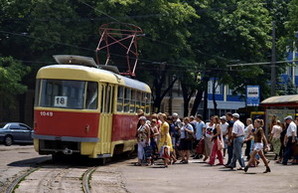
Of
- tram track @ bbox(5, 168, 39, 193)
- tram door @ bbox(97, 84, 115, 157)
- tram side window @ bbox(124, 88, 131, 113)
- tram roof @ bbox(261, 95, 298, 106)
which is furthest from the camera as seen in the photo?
tram roof @ bbox(261, 95, 298, 106)

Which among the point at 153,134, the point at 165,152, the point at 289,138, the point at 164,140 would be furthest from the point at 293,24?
the point at 165,152

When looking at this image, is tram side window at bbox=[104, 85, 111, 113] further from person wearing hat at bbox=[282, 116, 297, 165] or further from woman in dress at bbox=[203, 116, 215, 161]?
person wearing hat at bbox=[282, 116, 297, 165]

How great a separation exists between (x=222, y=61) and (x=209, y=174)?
29150 mm

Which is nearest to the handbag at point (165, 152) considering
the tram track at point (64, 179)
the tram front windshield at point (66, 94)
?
the tram track at point (64, 179)

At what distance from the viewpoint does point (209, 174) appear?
20891 millimetres

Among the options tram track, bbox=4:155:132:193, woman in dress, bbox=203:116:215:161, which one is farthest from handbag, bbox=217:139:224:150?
tram track, bbox=4:155:132:193

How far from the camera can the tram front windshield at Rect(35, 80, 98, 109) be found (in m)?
21.8

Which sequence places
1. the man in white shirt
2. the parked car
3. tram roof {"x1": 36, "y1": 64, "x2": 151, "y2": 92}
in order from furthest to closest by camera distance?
the parked car
the man in white shirt
tram roof {"x1": 36, "y1": 64, "x2": 151, "y2": 92}

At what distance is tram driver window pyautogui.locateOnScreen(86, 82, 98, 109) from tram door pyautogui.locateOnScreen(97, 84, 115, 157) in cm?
32

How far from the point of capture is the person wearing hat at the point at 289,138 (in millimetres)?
24859

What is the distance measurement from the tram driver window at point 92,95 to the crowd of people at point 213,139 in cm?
217

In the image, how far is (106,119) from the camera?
23.1 metres

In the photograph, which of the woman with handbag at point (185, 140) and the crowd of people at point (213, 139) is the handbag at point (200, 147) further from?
→ the woman with handbag at point (185, 140)

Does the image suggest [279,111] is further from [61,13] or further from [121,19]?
[61,13]
